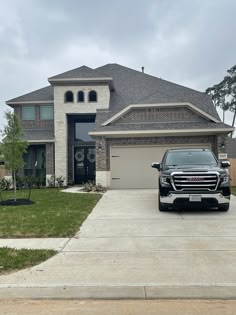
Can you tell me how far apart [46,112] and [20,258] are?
19.3 metres

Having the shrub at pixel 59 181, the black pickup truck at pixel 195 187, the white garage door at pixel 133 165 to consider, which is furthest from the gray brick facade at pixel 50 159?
the black pickup truck at pixel 195 187

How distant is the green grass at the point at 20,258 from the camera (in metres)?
6.00

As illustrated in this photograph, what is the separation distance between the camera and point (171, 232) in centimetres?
859

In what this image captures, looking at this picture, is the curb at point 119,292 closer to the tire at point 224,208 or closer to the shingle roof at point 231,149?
the tire at point 224,208

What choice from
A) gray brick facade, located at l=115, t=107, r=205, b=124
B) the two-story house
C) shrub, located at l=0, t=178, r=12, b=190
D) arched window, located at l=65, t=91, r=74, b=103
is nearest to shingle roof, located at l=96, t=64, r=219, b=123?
the two-story house

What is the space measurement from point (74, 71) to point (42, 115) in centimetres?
370

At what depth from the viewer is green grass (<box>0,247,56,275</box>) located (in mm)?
5996

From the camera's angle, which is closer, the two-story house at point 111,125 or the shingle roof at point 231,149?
the two-story house at point 111,125

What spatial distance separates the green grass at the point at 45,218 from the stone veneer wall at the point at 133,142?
593 cm

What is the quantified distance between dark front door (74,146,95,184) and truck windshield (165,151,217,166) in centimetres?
1192

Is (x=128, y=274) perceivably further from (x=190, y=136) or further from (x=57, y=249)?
(x=190, y=136)

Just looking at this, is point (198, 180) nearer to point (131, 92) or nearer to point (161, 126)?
point (161, 126)

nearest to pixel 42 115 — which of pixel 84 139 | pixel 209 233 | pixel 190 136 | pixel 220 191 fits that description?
pixel 84 139

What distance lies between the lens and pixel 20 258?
642 cm
